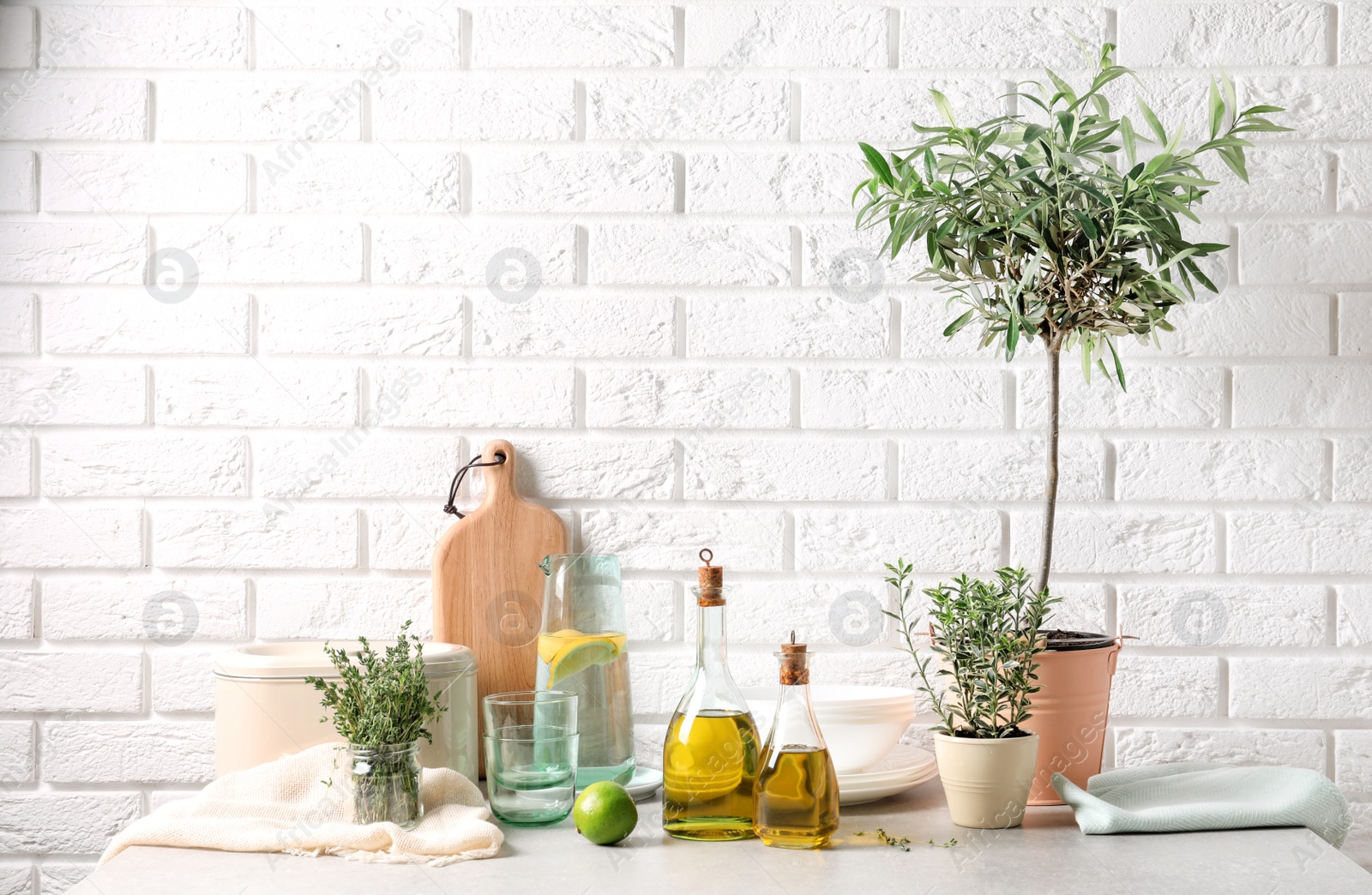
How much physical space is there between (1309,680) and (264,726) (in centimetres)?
125

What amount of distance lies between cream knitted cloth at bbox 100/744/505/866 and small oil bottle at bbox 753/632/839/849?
0.26 metres

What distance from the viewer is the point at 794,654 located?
1.04 meters

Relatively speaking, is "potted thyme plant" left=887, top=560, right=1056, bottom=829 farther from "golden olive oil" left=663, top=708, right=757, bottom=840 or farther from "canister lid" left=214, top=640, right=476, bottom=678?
"canister lid" left=214, top=640, right=476, bottom=678

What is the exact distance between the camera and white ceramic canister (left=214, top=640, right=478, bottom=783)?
1.14 meters

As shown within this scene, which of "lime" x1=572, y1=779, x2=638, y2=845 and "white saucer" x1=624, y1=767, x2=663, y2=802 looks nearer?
"lime" x1=572, y1=779, x2=638, y2=845

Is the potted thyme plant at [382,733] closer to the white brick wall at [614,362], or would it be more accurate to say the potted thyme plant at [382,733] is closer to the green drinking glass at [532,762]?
the green drinking glass at [532,762]

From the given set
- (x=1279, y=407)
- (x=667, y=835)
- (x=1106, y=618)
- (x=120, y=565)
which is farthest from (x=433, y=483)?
(x=1279, y=407)

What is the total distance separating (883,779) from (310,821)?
60cm

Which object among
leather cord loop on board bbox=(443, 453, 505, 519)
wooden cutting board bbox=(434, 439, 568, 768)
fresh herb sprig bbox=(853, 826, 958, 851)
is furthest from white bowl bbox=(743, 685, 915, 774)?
leather cord loop on board bbox=(443, 453, 505, 519)

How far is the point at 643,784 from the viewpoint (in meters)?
1.21

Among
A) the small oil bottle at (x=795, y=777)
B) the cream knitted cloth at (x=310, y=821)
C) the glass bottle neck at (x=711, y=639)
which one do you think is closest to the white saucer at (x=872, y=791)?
the small oil bottle at (x=795, y=777)

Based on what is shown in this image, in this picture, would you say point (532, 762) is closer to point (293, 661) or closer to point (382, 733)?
point (382, 733)

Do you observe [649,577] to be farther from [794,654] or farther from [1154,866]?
[1154,866]

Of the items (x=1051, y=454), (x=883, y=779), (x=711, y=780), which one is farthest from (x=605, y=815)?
(x=1051, y=454)
